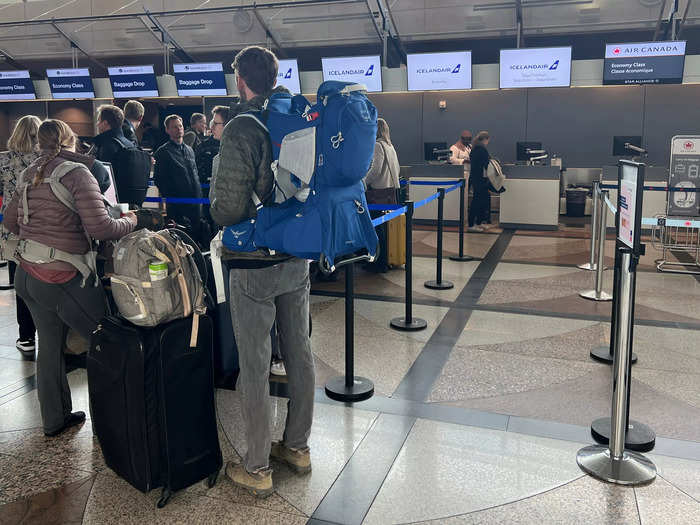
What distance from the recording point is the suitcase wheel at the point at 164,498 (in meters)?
2.36

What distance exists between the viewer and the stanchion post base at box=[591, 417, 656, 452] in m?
2.80

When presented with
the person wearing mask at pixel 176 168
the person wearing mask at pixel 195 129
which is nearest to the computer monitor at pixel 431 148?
the person wearing mask at pixel 195 129

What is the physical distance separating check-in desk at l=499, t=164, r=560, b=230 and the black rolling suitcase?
8.55m

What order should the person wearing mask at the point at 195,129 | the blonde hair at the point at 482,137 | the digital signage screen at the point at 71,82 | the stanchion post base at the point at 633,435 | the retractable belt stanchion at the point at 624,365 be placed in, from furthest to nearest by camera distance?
the digital signage screen at the point at 71,82, the blonde hair at the point at 482,137, the person wearing mask at the point at 195,129, the stanchion post base at the point at 633,435, the retractable belt stanchion at the point at 624,365

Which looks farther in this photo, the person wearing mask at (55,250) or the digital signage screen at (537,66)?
the digital signage screen at (537,66)

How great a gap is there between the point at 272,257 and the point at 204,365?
0.53 m

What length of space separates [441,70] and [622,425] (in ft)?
34.7

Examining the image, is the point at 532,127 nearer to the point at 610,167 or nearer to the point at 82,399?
the point at 610,167

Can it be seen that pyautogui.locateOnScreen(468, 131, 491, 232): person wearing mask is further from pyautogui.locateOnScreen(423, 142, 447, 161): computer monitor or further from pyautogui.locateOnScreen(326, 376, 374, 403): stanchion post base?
pyautogui.locateOnScreen(326, 376, 374, 403): stanchion post base

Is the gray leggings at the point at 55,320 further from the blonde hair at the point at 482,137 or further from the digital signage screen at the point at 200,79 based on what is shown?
the digital signage screen at the point at 200,79

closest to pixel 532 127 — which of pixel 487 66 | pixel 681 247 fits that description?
pixel 487 66

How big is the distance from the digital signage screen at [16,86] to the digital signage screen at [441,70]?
32.3 ft

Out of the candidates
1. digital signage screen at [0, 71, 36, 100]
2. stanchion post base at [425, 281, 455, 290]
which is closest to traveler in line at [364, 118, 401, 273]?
stanchion post base at [425, 281, 455, 290]

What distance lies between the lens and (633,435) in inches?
113
